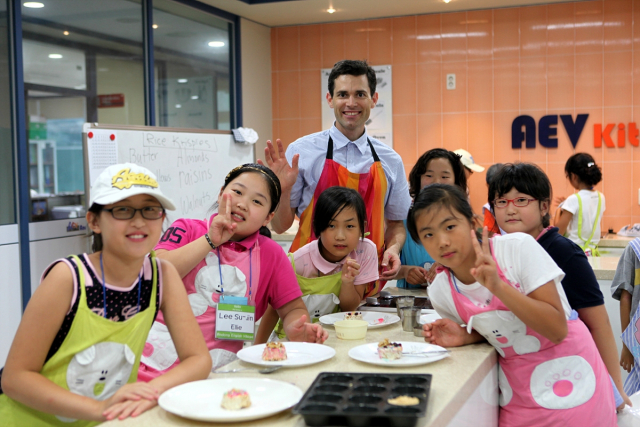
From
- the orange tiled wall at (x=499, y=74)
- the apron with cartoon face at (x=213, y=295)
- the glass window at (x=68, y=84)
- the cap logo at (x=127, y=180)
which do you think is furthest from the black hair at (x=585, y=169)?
the cap logo at (x=127, y=180)

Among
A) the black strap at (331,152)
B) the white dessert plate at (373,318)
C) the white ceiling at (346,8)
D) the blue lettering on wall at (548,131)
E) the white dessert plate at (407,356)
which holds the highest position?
the white ceiling at (346,8)

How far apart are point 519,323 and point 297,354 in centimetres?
65

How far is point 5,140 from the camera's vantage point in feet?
13.9

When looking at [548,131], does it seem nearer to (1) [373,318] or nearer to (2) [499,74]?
(2) [499,74]

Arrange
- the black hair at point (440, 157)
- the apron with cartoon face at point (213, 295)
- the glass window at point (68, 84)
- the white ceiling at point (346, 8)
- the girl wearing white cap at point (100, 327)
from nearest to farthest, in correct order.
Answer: the girl wearing white cap at point (100, 327), the apron with cartoon face at point (213, 295), the black hair at point (440, 157), the glass window at point (68, 84), the white ceiling at point (346, 8)

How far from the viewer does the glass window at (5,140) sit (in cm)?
420

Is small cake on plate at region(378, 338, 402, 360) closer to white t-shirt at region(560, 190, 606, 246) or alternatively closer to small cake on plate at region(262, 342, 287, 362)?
small cake on plate at region(262, 342, 287, 362)

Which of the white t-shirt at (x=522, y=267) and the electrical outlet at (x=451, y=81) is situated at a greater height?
the electrical outlet at (x=451, y=81)

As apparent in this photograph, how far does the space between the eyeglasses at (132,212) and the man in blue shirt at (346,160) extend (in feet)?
4.26

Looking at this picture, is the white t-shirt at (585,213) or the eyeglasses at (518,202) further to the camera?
the white t-shirt at (585,213)

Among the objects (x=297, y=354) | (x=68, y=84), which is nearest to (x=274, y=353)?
(x=297, y=354)

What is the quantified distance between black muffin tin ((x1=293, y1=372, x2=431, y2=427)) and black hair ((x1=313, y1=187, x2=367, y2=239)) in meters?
0.95

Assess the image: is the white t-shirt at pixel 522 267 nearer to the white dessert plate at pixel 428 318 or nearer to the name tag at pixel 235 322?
the white dessert plate at pixel 428 318

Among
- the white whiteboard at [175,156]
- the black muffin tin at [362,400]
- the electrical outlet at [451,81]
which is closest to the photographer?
the black muffin tin at [362,400]
